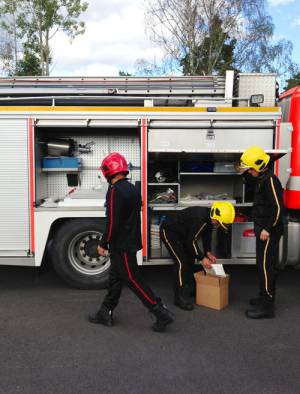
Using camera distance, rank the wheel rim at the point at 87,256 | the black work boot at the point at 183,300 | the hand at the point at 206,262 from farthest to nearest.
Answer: the wheel rim at the point at 87,256 < the black work boot at the point at 183,300 < the hand at the point at 206,262

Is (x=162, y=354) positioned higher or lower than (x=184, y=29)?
lower

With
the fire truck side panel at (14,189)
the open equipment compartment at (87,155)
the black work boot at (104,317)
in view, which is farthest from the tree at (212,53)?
the black work boot at (104,317)

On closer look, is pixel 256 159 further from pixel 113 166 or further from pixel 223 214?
pixel 113 166

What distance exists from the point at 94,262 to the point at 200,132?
88.6 inches

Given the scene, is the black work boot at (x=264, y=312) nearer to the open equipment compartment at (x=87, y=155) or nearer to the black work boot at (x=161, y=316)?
the black work boot at (x=161, y=316)

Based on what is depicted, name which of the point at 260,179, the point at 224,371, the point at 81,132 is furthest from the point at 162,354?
the point at 81,132

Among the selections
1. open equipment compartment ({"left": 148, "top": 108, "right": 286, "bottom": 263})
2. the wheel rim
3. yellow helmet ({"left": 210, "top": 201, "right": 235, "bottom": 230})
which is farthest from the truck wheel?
yellow helmet ({"left": 210, "top": 201, "right": 235, "bottom": 230})

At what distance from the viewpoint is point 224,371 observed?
3637mm

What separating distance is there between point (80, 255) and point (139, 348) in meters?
2.05

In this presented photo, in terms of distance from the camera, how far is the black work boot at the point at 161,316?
4.32 m

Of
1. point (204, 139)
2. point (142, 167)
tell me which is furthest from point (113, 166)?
point (204, 139)

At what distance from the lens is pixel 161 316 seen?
171 inches

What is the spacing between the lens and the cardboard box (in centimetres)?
505

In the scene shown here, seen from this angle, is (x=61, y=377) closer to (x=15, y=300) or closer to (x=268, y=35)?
(x=15, y=300)
